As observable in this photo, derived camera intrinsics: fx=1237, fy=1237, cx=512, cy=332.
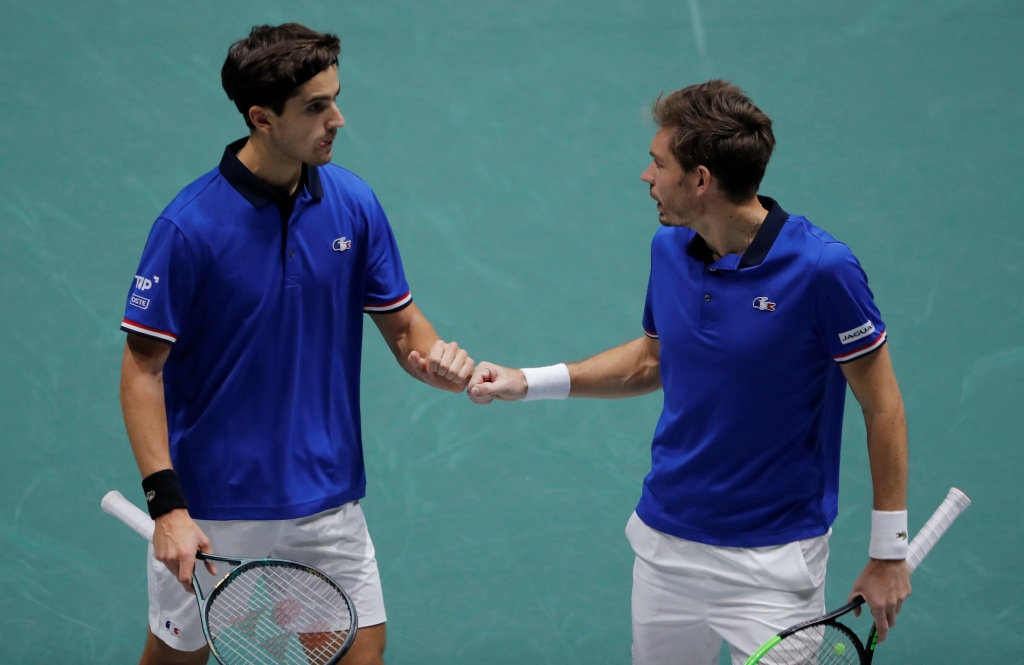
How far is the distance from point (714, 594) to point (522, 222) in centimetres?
267

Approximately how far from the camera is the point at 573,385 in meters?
3.11

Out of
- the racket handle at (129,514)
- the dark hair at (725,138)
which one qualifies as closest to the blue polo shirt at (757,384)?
the dark hair at (725,138)

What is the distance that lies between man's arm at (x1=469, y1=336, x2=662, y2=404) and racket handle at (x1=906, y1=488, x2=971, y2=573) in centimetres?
75

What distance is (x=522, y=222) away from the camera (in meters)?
5.14

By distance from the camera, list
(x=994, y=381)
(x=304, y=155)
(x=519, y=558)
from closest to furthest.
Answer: (x=304, y=155) < (x=519, y=558) < (x=994, y=381)

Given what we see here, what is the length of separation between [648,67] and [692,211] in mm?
2735

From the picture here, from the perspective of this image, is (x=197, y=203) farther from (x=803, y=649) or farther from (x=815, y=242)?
(x=803, y=649)

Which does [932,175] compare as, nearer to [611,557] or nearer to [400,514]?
[611,557]

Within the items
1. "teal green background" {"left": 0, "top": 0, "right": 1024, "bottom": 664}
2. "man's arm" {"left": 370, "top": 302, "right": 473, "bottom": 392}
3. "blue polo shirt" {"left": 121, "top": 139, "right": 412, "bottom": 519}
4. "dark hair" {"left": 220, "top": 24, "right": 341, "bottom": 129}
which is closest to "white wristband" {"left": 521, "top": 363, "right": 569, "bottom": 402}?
"man's arm" {"left": 370, "top": 302, "right": 473, "bottom": 392}

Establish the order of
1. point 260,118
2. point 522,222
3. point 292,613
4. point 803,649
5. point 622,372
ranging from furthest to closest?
point 522,222, point 622,372, point 292,613, point 260,118, point 803,649

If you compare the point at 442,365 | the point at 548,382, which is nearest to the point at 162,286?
the point at 442,365

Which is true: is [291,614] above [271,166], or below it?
below

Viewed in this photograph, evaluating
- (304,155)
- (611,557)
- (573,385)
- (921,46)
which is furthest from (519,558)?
(921,46)

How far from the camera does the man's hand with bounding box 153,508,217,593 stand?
2.54 metres
